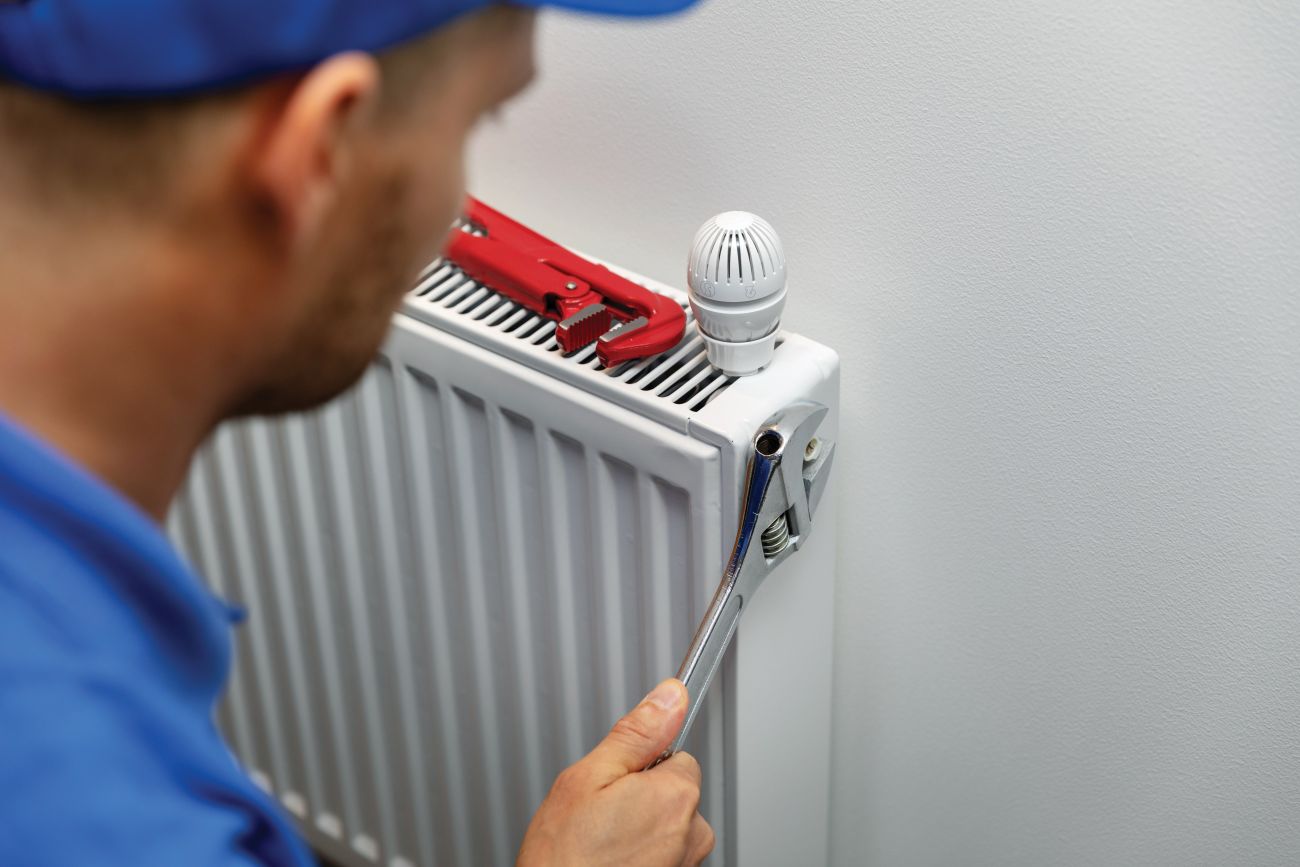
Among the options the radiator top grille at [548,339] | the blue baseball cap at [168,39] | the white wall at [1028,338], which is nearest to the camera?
the blue baseball cap at [168,39]

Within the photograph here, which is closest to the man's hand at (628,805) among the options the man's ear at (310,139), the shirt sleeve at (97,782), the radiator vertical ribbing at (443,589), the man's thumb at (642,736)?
the man's thumb at (642,736)

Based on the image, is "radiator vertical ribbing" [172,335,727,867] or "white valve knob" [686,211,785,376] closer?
"white valve knob" [686,211,785,376]

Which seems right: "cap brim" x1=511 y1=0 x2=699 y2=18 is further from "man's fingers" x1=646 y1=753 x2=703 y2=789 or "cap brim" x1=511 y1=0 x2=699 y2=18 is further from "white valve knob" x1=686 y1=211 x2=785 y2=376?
"man's fingers" x1=646 y1=753 x2=703 y2=789

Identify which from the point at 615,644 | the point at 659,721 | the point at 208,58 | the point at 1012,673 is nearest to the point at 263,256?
the point at 208,58

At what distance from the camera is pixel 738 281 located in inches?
30.0

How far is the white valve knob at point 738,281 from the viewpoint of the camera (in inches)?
29.9

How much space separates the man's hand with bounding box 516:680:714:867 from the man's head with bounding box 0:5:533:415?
0.28 m

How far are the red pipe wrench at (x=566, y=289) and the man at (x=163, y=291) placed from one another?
0.86ft

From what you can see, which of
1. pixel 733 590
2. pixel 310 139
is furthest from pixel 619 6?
pixel 733 590

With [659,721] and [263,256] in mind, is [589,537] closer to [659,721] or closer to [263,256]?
[659,721]

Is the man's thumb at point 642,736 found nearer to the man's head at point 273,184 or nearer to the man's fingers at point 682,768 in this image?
the man's fingers at point 682,768

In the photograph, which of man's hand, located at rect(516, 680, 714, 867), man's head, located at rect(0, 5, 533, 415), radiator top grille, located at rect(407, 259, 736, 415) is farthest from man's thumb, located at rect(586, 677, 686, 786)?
man's head, located at rect(0, 5, 533, 415)

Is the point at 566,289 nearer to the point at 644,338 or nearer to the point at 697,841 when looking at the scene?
the point at 644,338

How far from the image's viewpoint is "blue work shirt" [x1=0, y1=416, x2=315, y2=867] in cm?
49
